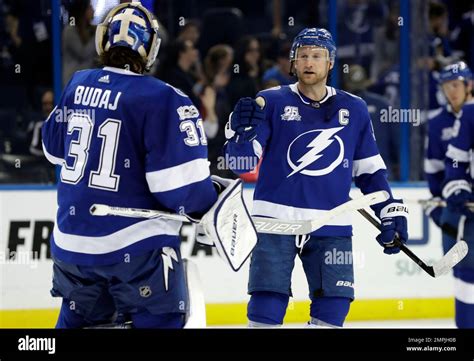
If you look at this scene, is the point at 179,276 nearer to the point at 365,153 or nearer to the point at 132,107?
the point at 132,107

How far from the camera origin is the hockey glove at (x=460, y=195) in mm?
4879

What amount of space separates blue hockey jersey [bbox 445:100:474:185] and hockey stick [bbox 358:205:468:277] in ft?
2.32

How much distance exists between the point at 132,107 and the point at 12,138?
2629 mm

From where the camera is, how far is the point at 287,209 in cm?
375

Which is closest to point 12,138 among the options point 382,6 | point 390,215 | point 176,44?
point 176,44

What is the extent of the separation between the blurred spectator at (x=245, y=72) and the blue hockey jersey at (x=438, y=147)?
84 centimetres

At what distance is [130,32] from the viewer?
313cm

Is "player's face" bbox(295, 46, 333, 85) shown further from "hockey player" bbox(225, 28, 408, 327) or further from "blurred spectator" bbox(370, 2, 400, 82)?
"blurred spectator" bbox(370, 2, 400, 82)

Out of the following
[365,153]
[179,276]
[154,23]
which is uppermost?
[154,23]

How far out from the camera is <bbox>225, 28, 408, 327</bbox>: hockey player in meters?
3.72
